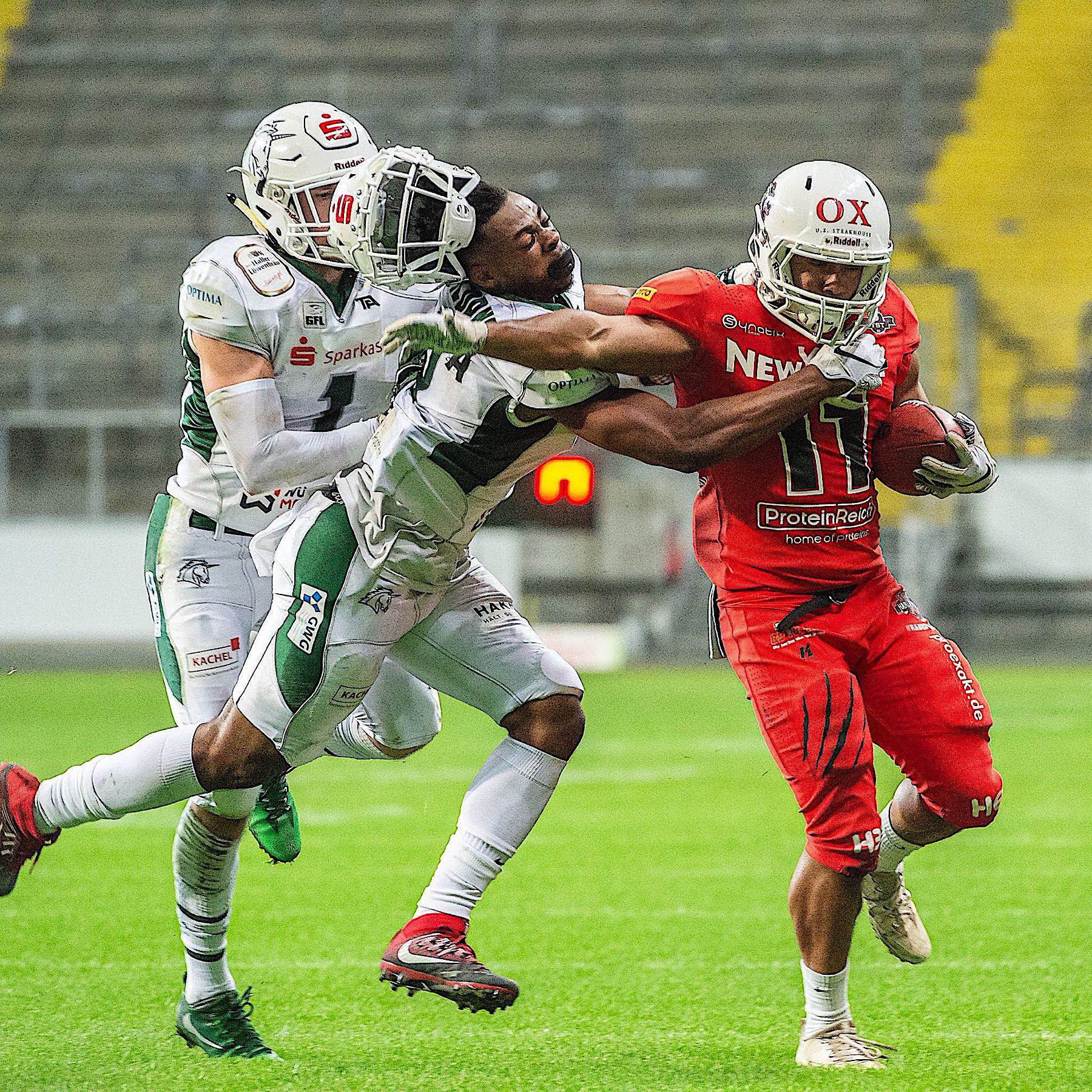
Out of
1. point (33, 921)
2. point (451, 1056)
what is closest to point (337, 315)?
point (451, 1056)

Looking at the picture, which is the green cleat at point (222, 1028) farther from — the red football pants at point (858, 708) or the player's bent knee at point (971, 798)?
the player's bent knee at point (971, 798)

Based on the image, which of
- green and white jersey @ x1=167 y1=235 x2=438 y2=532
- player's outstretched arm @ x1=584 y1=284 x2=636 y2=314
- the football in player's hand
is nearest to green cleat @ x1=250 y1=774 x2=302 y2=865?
green and white jersey @ x1=167 y1=235 x2=438 y2=532

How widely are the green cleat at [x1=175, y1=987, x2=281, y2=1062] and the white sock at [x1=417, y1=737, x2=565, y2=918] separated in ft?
1.85

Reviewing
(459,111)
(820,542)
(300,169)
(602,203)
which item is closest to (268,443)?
(300,169)

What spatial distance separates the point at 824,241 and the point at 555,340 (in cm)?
57

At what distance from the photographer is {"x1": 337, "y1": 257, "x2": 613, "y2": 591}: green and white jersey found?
10.6ft

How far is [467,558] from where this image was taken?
3.56 meters

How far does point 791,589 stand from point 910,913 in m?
0.90

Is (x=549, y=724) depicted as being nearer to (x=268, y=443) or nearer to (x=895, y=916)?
(x=268, y=443)

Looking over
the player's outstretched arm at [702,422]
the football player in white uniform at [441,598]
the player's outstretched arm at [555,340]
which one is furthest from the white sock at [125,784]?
the player's outstretched arm at [702,422]

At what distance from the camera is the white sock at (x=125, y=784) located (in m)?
3.36

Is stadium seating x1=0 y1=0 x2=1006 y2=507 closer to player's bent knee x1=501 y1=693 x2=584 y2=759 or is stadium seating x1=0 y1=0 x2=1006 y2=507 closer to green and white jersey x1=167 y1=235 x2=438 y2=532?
green and white jersey x1=167 y1=235 x2=438 y2=532

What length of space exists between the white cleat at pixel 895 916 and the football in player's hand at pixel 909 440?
0.90 meters

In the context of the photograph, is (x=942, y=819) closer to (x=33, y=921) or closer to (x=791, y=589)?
(x=791, y=589)
